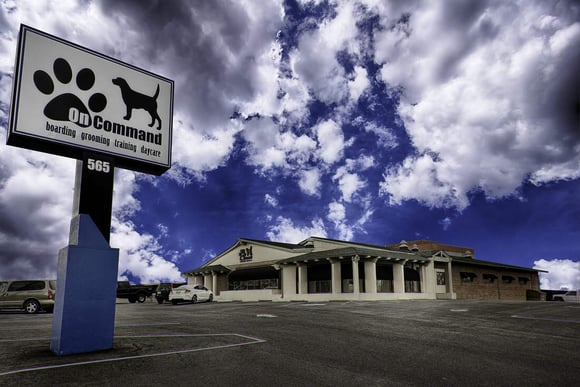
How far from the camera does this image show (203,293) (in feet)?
118

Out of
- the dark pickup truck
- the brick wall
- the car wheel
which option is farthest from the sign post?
the brick wall

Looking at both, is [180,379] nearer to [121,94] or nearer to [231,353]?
[231,353]

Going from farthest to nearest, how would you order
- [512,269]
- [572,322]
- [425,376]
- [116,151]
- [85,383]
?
[512,269] → [572,322] → [116,151] → [425,376] → [85,383]

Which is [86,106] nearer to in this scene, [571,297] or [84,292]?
[84,292]

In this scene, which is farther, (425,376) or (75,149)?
(75,149)

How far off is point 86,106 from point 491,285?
5455cm

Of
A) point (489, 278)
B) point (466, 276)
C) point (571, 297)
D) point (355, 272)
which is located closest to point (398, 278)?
point (355, 272)

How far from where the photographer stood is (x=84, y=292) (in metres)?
8.17

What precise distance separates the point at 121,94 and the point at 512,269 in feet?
197

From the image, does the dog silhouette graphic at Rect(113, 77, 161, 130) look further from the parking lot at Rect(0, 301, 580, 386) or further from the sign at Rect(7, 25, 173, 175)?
the parking lot at Rect(0, 301, 580, 386)

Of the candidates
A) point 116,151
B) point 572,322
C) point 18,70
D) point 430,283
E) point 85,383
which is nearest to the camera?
point 85,383

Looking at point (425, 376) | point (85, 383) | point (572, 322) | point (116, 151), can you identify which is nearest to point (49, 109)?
point (116, 151)

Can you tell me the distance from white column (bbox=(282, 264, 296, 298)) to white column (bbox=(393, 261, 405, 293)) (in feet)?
34.0

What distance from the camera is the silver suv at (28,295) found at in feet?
74.4
